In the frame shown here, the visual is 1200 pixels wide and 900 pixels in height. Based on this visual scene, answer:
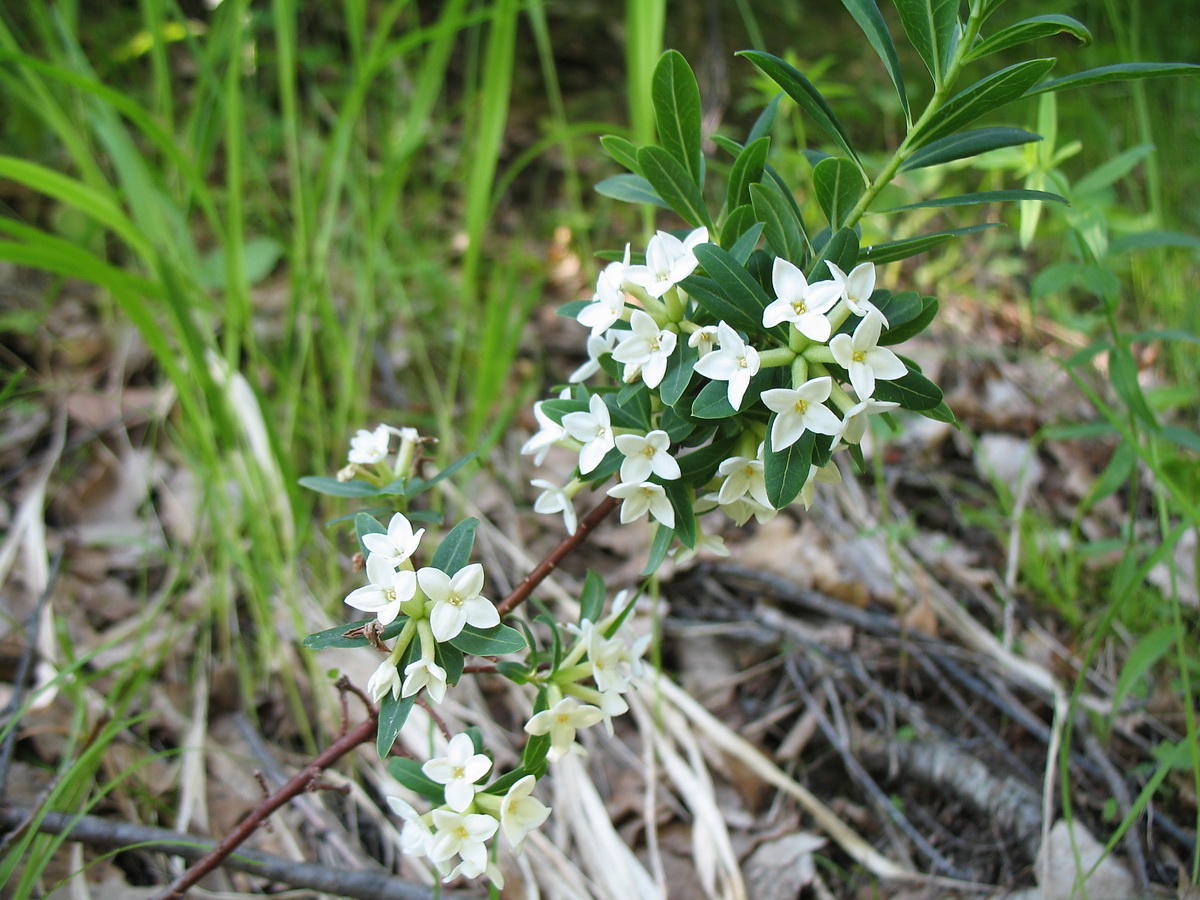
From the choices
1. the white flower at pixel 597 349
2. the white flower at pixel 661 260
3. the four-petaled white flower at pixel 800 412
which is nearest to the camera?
the four-petaled white flower at pixel 800 412

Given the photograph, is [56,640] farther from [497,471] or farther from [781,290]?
[781,290]

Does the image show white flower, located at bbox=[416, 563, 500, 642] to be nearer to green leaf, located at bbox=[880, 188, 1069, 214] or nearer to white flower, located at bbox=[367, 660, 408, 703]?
white flower, located at bbox=[367, 660, 408, 703]

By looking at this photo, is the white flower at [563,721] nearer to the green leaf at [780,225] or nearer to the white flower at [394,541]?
the white flower at [394,541]

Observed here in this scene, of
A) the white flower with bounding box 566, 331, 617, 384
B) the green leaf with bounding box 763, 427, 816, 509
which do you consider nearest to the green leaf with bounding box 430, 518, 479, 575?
the white flower with bounding box 566, 331, 617, 384

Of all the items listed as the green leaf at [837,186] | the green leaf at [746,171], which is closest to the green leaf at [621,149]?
the green leaf at [746,171]

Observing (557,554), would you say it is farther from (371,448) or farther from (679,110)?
(679,110)

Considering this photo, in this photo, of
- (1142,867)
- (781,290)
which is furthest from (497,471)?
(1142,867)
